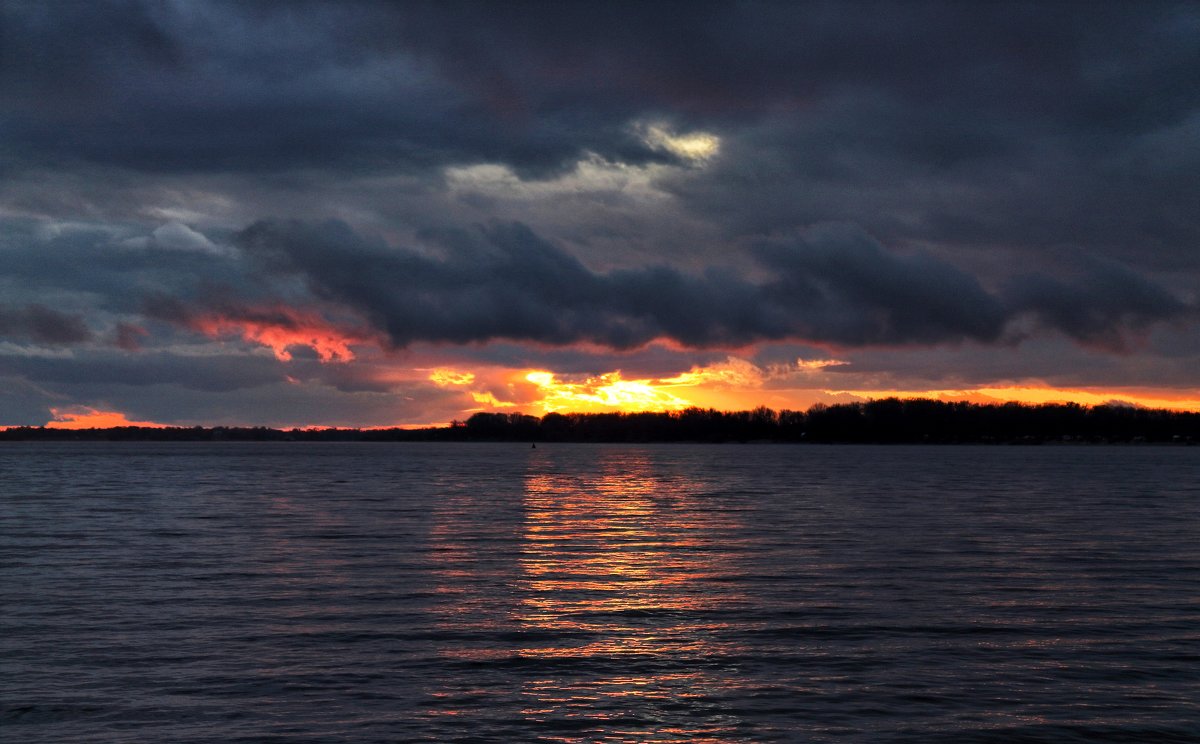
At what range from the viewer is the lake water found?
60.4 ft

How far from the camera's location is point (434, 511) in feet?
239

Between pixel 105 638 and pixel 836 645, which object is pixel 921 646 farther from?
pixel 105 638

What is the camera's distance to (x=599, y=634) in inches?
1017

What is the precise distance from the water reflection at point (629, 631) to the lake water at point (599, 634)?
11 cm

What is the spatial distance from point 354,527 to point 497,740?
43.0m

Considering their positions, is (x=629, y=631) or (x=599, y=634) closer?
(x=599, y=634)

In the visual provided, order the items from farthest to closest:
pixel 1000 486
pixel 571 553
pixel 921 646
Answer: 1. pixel 1000 486
2. pixel 571 553
3. pixel 921 646

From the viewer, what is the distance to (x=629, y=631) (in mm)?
26297

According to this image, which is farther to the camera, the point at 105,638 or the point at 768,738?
the point at 105,638

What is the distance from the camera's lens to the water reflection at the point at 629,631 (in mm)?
18547

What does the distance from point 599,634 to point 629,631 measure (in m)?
0.89

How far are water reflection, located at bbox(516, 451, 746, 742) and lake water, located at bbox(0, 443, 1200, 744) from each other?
0.11 metres

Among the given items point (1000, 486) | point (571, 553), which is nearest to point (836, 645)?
point (571, 553)

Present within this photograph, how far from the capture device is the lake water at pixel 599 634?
18.4 metres
